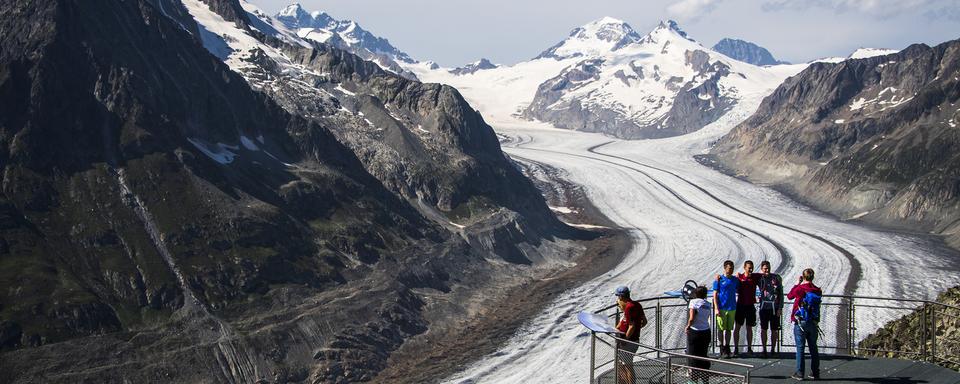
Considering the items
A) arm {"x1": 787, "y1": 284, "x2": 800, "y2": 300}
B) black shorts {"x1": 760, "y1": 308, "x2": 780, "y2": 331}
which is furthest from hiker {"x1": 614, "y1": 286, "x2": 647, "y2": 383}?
black shorts {"x1": 760, "y1": 308, "x2": 780, "y2": 331}

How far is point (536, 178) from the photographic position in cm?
14100

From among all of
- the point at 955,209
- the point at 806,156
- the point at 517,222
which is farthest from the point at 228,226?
the point at 806,156

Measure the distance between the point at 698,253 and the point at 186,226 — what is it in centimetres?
5024

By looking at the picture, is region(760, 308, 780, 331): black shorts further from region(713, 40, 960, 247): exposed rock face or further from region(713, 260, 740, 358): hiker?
region(713, 40, 960, 247): exposed rock face

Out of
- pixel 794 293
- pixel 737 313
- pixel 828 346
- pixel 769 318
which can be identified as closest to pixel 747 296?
pixel 737 313

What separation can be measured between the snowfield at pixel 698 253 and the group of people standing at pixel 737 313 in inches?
1025

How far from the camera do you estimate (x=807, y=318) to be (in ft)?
73.3

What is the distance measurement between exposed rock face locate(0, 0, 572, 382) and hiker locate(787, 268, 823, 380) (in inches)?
1327

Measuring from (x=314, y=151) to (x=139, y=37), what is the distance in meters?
17.7

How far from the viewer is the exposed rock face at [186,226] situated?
48.3m

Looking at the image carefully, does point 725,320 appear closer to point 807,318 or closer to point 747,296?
point 747,296

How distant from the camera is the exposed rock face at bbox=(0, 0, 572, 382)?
159ft

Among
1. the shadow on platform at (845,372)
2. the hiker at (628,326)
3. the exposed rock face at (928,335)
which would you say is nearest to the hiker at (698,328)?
the shadow on platform at (845,372)

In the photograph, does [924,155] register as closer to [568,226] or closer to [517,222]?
[568,226]
